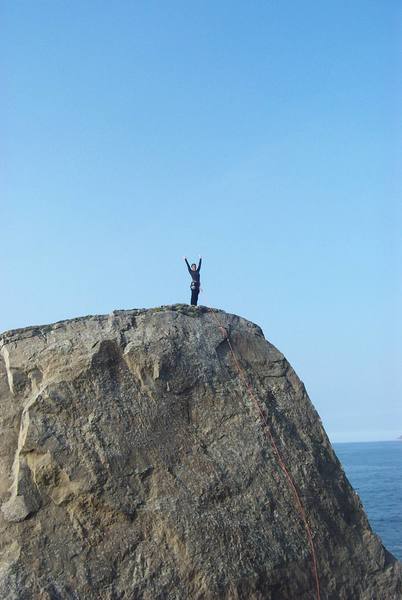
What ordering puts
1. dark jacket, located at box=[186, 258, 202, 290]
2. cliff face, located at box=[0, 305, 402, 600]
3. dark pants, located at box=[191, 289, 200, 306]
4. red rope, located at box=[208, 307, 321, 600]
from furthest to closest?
dark jacket, located at box=[186, 258, 202, 290]
dark pants, located at box=[191, 289, 200, 306]
red rope, located at box=[208, 307, 321, 600]
cliff face, located at box=[0, 305, 402, 600]

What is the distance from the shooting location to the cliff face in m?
14.6

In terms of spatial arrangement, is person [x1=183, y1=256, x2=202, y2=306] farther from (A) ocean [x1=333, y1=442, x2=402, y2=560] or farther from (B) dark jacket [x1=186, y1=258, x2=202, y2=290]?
(A) ocean [x1=333, y1=442, x2=402, y2=560]

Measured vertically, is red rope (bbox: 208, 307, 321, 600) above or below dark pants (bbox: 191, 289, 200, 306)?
below

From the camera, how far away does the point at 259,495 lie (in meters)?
16.0

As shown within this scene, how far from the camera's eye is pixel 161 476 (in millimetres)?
15516

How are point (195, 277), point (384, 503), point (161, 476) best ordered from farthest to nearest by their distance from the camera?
point (384, 503), point (195, 277), point (161, 476)

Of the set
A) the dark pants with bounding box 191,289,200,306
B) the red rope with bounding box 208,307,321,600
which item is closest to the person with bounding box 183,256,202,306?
the dark pants with bounding box 191,289,200,306

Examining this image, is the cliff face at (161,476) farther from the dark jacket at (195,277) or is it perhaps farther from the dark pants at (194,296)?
the dark jacket at (195,277)

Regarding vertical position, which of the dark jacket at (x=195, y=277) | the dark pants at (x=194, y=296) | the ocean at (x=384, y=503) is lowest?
the ocean at (x=384, y=503)

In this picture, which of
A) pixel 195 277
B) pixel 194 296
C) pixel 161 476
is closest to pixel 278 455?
pixel 161 476

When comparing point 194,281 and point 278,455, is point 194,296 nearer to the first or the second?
point 194,281

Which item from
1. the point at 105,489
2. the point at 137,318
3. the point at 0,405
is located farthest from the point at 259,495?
the point at 0,405

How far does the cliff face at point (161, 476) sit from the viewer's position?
14.6 meters

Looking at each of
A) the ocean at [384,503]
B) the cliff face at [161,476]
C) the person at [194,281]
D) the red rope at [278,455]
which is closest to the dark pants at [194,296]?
the person at [194,281]
